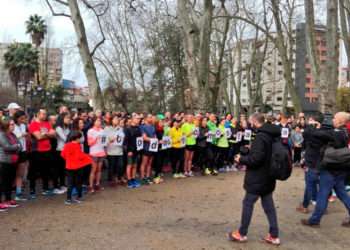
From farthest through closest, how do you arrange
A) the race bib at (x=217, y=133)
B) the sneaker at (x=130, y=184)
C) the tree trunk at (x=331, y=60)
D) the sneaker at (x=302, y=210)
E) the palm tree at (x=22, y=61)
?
the palm tree at (x=22, y=61), the tree trunk at (x=331, y=60), the race bib at (x=217, y=133), the sneaker at (x=130, y=184), the sneaker at (x=302, y=210)

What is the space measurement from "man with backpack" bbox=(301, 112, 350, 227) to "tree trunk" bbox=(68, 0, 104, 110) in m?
10.6

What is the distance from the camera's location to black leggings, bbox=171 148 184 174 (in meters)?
11.9

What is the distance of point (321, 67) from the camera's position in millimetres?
17266

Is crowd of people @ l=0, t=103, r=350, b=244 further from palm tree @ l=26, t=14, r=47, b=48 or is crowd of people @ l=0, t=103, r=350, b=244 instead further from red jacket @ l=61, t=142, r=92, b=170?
palm tree @ l=26, t=14, r=47, b=48

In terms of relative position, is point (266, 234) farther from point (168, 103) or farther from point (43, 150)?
point (168, 103)

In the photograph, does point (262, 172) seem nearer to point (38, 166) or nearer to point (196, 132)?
point (38, 166)

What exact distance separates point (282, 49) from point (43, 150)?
20060 mm

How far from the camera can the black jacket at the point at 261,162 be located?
5.73 meters

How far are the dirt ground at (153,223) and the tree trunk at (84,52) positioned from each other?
6.91m

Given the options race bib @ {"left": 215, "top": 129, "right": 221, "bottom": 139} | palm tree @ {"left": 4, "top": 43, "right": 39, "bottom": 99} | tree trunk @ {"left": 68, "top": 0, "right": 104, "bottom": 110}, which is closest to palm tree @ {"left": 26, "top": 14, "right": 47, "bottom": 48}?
palm tree @ {"left": 4, "top": 43, "right": 39, "bottom": 99}

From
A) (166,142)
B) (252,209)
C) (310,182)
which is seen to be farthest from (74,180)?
(310,182)

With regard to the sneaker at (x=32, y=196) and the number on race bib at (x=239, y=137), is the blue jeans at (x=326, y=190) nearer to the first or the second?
the sneaker at (x=32, y=196)

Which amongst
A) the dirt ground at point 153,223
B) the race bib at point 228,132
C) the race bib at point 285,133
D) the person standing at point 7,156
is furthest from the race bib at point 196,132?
the person standing at point 7,156

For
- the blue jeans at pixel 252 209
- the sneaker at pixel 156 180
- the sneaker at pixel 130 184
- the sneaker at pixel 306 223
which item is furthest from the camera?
the sneaker at pixel 156 180
